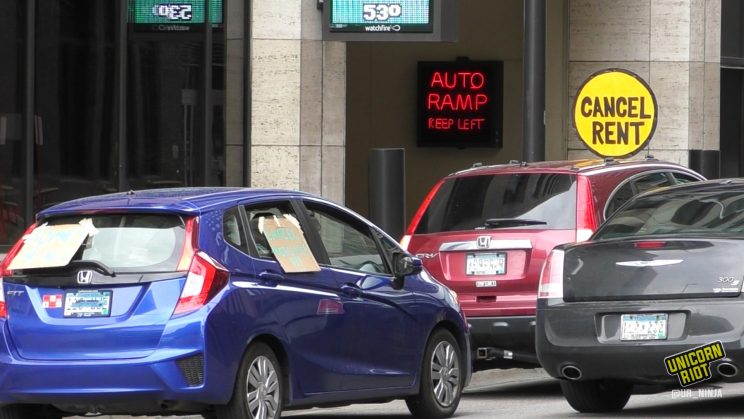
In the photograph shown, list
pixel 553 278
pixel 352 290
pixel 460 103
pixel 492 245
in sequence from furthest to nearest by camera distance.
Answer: pixel 460 103
pixel 492 245
pixel 553 278
pixel 352 290

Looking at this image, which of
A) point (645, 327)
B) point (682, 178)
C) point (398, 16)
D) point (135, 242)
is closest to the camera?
point (135, 242)

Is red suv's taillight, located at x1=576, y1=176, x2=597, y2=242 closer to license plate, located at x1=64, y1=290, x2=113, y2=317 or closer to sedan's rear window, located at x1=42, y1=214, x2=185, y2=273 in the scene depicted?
sedan's rear window, located at x1=42, y1=214, x2=185, y2=273

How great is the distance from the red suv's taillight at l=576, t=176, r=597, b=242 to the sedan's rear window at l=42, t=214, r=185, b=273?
3.93m

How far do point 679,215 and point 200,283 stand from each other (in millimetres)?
3435

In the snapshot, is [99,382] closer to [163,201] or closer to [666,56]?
[163,201]

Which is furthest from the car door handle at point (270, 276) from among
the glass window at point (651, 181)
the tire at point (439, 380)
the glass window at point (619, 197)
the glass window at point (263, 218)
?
the glass window at point (651, 181)

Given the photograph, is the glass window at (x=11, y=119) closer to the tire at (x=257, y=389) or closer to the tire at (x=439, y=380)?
the tire at (x=439, y=380)

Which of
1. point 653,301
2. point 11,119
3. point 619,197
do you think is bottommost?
point 653,301

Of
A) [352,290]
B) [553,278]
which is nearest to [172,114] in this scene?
[352,290]

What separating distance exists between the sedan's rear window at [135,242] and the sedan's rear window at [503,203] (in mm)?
3880

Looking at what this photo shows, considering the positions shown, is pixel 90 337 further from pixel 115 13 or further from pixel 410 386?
pixel 115 13

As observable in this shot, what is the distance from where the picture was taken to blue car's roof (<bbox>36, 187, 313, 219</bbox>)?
9461 mm

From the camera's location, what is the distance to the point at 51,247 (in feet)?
31.2

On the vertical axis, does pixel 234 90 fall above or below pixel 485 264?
above
